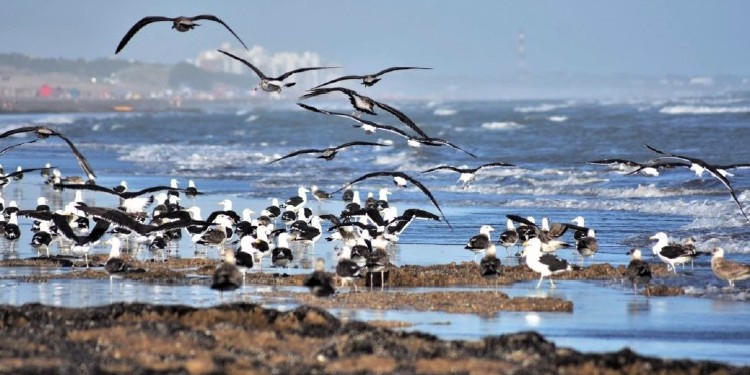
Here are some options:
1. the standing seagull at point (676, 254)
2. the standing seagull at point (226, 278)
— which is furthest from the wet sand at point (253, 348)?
the standing seagull at point (676, 254)

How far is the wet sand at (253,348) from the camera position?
11773 millimetres

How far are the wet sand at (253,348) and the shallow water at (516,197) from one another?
4.32ft

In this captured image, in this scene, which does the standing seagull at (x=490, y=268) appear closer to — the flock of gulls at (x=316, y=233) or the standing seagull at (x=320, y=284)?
the flock of gulls at (x=316, y=233)

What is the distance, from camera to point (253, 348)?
12758mm

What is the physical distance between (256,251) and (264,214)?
5374 millimetres

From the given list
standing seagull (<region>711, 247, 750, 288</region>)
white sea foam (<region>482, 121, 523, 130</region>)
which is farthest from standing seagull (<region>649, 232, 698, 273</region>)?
white sea foam (<region>482, 121, 523, 130</region>)

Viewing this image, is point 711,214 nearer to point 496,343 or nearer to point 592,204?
point 592,204

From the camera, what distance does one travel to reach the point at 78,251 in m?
20.6

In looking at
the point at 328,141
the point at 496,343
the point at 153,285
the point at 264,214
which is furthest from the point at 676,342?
the point at 328,141

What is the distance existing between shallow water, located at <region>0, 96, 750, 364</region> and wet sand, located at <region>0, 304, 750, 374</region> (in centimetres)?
132

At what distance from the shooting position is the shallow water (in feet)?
50.5

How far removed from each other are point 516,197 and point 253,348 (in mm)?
22181

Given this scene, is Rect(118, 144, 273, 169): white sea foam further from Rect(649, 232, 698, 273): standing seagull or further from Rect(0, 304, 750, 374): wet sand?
Rect(0, 304, 750, 374): wet sand

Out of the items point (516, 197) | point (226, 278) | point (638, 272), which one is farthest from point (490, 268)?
point (516, 197)
